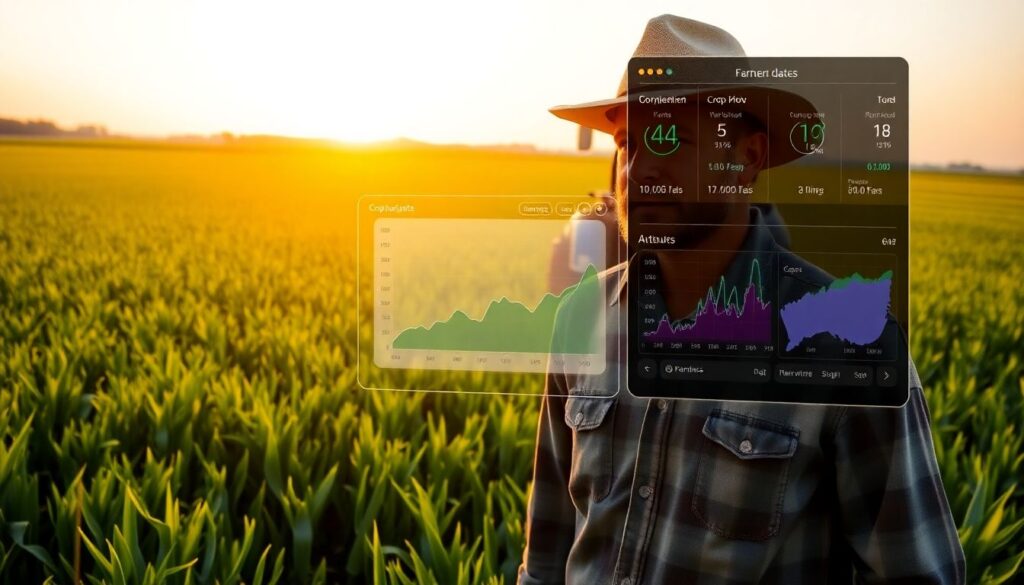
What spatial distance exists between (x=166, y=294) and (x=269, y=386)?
4.19 feet

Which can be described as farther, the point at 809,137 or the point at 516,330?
the point at 516,330

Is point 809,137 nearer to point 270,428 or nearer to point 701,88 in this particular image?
point 701,88

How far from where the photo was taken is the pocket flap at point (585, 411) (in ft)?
3.77

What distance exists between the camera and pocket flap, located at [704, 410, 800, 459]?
1.03 metres

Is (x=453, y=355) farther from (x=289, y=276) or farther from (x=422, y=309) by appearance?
(x=289, y=276)

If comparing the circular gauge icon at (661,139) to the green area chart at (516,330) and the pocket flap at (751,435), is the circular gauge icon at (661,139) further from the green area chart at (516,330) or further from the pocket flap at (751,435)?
the pocket flap at (751,435)

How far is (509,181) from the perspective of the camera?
10836 mm

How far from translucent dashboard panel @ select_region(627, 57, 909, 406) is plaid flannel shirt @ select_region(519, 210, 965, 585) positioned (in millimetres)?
34

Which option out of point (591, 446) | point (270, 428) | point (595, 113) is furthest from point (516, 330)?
point (270, 428)

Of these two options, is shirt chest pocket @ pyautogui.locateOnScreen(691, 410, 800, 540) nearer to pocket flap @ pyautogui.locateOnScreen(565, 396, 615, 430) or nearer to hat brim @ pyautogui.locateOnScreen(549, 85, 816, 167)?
pocket flap @ pyautogui.locateOnScreen(565, 396, 615, 430)

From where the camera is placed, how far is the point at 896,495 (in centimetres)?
98

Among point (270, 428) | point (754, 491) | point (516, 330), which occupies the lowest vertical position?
point (270, 428)

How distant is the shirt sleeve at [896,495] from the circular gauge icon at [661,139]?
393mm

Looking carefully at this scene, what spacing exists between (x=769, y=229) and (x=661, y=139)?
175 mm
